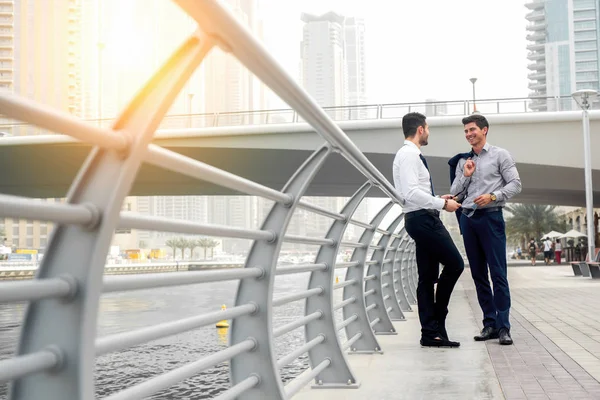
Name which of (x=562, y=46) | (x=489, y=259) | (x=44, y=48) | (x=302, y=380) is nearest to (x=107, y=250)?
(x=302, y=380)

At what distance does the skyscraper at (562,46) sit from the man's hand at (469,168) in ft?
499

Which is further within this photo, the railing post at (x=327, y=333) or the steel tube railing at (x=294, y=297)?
the railing post at (x=327, y=333)

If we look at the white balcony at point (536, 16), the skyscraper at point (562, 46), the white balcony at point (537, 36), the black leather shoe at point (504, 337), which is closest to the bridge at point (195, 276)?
the black leather shoe at point (504, 337)

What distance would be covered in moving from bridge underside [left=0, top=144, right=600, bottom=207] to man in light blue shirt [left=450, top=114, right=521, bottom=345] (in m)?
18.1

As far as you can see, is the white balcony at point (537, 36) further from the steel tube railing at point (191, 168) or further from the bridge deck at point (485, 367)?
the steel tube railing at point (191, 168)

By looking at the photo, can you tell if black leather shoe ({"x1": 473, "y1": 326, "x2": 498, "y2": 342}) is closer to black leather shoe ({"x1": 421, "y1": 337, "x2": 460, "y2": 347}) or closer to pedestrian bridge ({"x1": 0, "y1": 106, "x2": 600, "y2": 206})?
black leather shoe ({"x1": 421, "y1": 337, "x2": 460, "y2": 347})

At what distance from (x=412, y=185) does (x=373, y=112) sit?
68.8 feet

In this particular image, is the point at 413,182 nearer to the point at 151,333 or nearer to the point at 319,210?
the point at 319,210

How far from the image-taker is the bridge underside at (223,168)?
94.4 feet

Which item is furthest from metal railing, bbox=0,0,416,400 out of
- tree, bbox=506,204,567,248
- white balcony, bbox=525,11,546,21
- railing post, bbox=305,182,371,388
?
white balcony, bbox=525,11,546,21

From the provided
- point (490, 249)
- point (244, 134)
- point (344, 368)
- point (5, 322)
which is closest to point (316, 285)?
point (344, 368)

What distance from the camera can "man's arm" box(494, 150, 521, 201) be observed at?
617cm

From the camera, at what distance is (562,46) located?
159500 millimetres

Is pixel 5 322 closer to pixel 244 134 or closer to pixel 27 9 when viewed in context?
pixel 244 134
